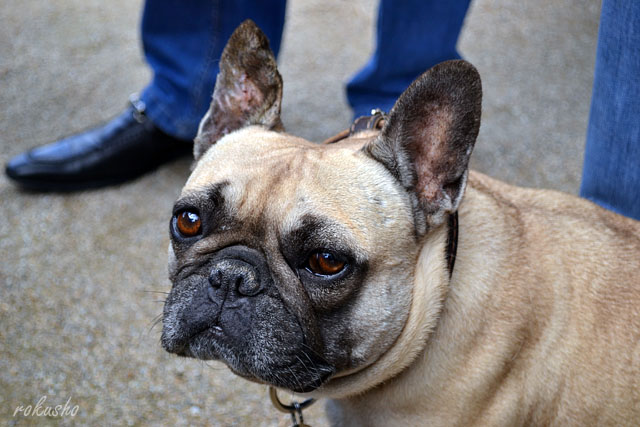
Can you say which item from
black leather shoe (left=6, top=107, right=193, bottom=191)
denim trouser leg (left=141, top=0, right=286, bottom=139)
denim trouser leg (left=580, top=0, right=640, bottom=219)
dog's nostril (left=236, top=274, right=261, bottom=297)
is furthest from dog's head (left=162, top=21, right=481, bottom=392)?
black leather shoe (left=6, top=107, right=193, bottom=191)

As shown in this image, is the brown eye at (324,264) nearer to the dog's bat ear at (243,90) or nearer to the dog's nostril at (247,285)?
the dog's nostril at (247,285)

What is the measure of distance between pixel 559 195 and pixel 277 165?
1039mm

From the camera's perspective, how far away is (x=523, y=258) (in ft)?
6.57

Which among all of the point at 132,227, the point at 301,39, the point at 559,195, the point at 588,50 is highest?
the point at 559,195

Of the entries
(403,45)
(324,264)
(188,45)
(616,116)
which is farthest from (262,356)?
(188,45)

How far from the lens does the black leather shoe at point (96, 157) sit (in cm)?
365

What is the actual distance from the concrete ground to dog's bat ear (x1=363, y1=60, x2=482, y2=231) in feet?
4.05

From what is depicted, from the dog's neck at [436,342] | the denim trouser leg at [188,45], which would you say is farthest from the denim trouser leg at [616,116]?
the denim trouser leg at [188,45]

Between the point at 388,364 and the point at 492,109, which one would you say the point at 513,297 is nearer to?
the point at 388,364

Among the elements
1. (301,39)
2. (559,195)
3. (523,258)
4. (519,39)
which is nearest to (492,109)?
(519,39)

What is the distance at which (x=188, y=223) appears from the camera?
1.98 metres

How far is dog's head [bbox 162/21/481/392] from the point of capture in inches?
70.3

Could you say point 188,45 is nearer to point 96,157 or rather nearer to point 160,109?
point 160,109

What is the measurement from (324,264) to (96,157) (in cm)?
234
